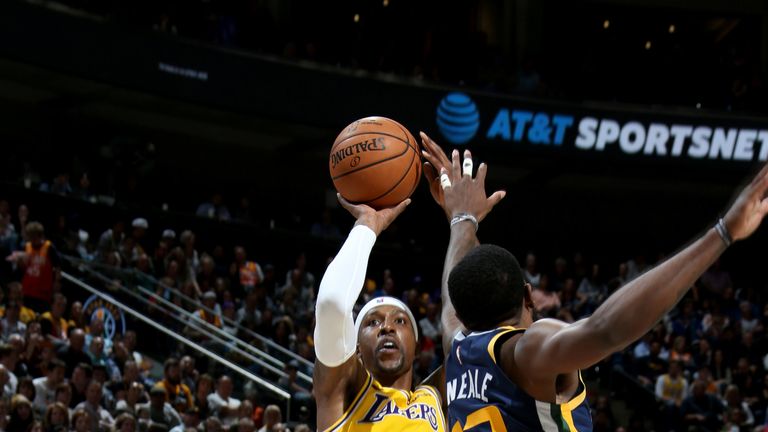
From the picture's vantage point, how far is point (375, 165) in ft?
14.9

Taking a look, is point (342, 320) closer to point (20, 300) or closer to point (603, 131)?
point (20, 300)

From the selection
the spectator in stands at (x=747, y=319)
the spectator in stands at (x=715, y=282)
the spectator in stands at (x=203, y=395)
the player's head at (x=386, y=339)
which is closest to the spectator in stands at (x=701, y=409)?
the spectator in stands at (x=747, y=319)

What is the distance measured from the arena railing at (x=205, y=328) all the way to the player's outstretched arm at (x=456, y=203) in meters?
7.57

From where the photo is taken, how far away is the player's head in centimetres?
460

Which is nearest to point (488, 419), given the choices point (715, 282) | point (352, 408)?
point (352, 408)

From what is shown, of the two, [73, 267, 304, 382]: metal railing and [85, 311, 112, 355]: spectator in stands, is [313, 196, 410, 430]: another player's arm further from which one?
[73, 267, 304, 382]: metal railing

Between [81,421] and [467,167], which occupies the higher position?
[467,167]

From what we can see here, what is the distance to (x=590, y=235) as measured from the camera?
21.6 meters

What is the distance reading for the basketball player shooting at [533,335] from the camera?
2.70m

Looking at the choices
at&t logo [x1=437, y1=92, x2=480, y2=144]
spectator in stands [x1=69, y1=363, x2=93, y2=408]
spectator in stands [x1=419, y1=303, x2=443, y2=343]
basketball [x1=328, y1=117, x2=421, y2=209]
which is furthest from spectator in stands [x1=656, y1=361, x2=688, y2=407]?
basketball [x1=328, y1=117, x2=421, y2=209]

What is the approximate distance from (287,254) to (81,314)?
6.20m

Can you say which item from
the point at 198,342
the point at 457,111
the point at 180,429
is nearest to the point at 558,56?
the point at 457,111

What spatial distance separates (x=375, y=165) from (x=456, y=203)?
368mm

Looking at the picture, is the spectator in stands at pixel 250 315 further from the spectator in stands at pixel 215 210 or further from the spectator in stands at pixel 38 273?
the spectator in stands at pixel 215 210
